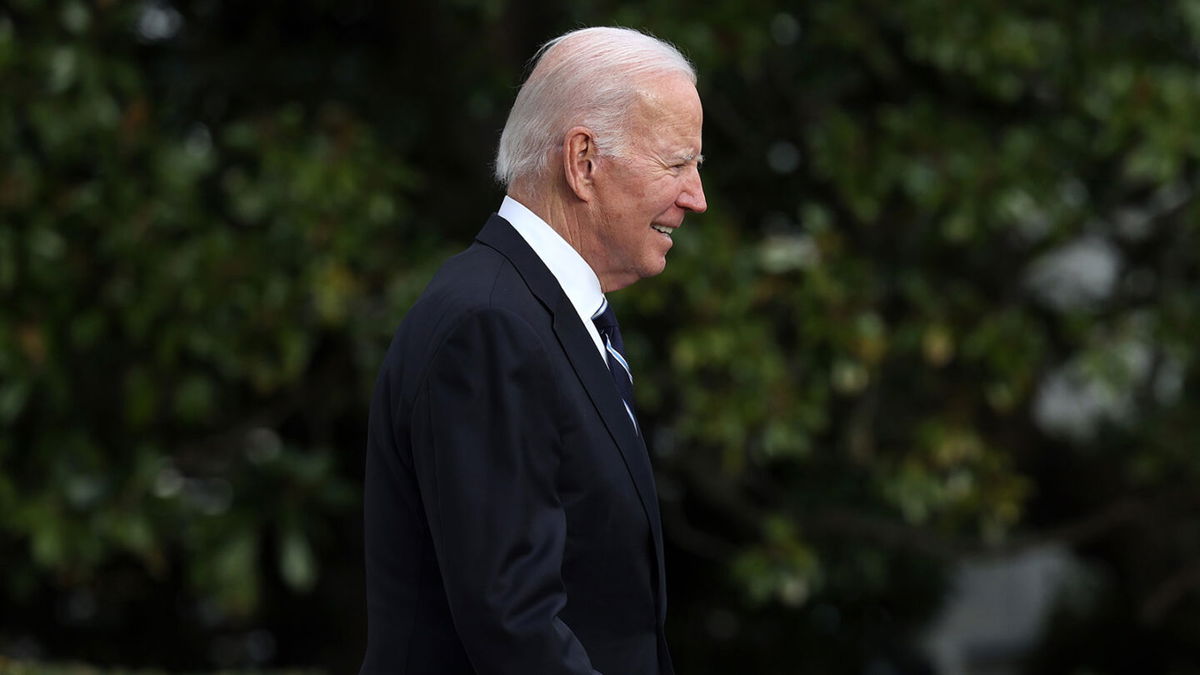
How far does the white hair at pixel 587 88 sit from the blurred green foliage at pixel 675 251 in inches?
109

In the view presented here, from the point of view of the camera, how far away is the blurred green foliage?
4789mm

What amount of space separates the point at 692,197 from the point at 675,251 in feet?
9.28

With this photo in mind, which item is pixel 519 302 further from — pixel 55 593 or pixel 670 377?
pixel 55 593

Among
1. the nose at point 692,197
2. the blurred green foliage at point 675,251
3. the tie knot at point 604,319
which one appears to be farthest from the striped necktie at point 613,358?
the blurred green foliage at point 675,251

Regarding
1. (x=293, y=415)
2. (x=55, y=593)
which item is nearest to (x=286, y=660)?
(x=55, y=593)

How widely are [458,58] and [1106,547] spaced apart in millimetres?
4347

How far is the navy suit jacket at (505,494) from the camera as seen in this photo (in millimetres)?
1745

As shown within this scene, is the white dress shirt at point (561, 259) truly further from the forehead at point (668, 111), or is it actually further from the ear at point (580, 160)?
the forehead at point (668, 111)

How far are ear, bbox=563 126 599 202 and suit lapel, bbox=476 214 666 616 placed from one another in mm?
106

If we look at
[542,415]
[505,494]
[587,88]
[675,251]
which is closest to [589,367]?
[542,415]

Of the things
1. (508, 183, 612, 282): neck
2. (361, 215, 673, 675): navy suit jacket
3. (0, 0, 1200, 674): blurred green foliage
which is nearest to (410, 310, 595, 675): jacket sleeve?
(361, 215, 673, 675): navy suit jacket

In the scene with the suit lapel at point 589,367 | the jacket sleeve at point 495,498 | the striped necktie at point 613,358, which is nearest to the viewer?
the jacket sleeve at point 495,498

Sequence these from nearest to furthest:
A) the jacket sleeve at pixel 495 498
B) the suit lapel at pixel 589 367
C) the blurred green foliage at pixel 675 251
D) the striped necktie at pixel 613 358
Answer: the jacket sleeve at pixel 495 498 → the suit lapel at pixel 589 367 → the striped necktie at pixel 613 358 → the blurred green foliage at pixel 675 251

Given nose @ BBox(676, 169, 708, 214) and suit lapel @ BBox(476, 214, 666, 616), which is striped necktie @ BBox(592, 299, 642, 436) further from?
nose @ BBox(676, 169, 708, 214)
